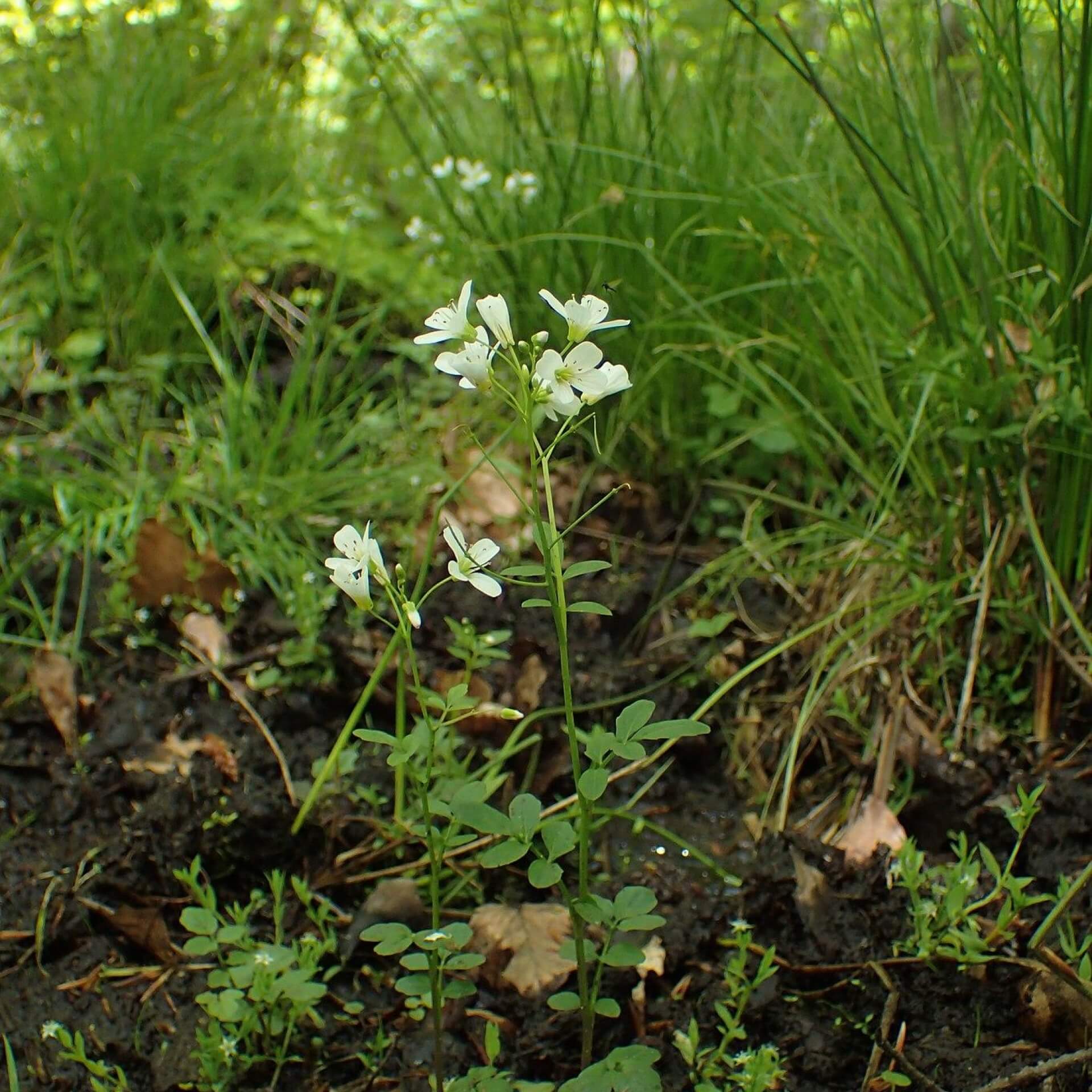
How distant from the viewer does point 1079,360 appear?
1546 millimetres

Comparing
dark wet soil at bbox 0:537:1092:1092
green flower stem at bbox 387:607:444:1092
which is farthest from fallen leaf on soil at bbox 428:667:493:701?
green flower stem at bbox 387:607:444:1092

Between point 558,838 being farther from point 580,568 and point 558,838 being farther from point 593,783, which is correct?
point 580,568

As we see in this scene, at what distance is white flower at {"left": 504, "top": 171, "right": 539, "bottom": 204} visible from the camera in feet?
7.63

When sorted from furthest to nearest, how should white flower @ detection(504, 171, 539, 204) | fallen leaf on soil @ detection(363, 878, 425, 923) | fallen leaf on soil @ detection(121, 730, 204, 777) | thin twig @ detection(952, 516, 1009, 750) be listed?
white flower @ detection(504, 171, 539, 204) < fallen leaf on soil @ detection(121, 730, 204, 777) < thin twig @ detection(952, 516, 1009, 750) < fallen leaf on soil @ detection(363, 878, 425, 923)

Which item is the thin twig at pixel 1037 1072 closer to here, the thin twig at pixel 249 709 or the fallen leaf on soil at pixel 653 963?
the fallen leaf on soil at pixel 653 963

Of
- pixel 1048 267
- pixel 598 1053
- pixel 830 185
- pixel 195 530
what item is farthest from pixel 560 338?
pixel 598 1053

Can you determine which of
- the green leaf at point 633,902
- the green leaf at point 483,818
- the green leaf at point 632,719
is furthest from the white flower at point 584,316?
the green leaf at point 633,902

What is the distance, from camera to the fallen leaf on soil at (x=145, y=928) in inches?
57.4

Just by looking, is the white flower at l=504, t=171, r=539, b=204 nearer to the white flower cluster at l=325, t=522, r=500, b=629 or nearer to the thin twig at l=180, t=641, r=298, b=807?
the thin twig at l=180, t=641, r=298, b=807

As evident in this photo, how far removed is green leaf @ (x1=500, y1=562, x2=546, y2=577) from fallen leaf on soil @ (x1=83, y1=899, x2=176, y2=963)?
81 cm

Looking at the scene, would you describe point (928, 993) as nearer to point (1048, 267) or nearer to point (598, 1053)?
point (598, 1053)

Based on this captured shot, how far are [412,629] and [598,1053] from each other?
85cm

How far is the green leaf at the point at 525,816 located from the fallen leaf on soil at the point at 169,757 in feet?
2.75

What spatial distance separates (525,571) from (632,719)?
188 millimetres
